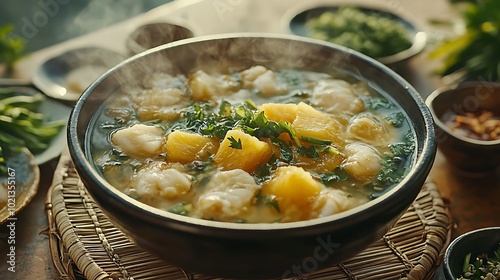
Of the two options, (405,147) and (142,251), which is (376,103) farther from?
(142,251)

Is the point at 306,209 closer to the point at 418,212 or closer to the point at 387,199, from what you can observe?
the point at 387,199

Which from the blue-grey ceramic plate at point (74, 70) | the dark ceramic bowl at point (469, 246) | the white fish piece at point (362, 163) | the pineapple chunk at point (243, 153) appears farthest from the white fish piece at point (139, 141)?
the blue-grey ceramic plate at point (74, 70)

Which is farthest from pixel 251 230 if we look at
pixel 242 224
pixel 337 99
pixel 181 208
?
pixel 337 99

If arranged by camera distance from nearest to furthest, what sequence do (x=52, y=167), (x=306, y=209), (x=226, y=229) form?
1. (x=226, y=229)
2. (x=306, y=209)
3. (x=52, y=167)

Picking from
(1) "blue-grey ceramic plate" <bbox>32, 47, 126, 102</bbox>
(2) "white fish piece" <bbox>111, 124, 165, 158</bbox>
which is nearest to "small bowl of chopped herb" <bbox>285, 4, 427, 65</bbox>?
(1) "blue-grey ceramic plate" <bbox>32, 47, 126, 102</bbox>

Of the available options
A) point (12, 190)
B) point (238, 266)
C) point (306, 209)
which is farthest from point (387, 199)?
point (12, 190)
